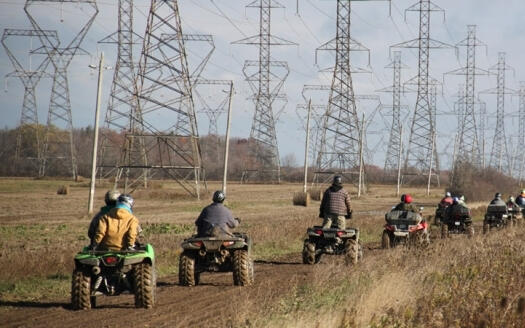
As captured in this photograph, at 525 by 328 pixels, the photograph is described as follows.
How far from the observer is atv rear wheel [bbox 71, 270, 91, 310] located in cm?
1241

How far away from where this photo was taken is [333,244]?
18906mm

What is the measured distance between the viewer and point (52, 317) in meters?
12.0

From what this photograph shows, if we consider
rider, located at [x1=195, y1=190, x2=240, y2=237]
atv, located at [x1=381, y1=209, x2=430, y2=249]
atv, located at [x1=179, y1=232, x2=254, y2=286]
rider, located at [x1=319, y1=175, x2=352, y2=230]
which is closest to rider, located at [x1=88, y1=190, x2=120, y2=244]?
atv, located at [x1=179, y1=232, x2=254, y2=286]

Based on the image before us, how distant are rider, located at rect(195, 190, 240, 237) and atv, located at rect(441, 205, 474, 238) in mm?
13852

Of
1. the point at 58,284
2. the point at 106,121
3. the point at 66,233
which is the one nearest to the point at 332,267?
the point at 58,284

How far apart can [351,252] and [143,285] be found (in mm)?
6864

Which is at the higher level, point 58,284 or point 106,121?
point 106,121

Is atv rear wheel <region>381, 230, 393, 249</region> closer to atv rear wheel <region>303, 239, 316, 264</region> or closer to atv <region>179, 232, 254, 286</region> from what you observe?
atv rear wheel <region>303, 239, 316, 264</region>

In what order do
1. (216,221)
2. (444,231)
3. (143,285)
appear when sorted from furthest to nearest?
1. (444,231)
2. (216,221)
3. (143,285)

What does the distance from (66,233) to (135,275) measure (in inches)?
594

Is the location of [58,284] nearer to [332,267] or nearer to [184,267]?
[184,267]

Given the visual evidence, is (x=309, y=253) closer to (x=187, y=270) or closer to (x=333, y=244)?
(x=333, y=244)

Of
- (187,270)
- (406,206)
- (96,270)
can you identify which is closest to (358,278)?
(187,270)

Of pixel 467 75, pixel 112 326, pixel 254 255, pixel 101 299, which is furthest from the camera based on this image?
pixel 467 75
